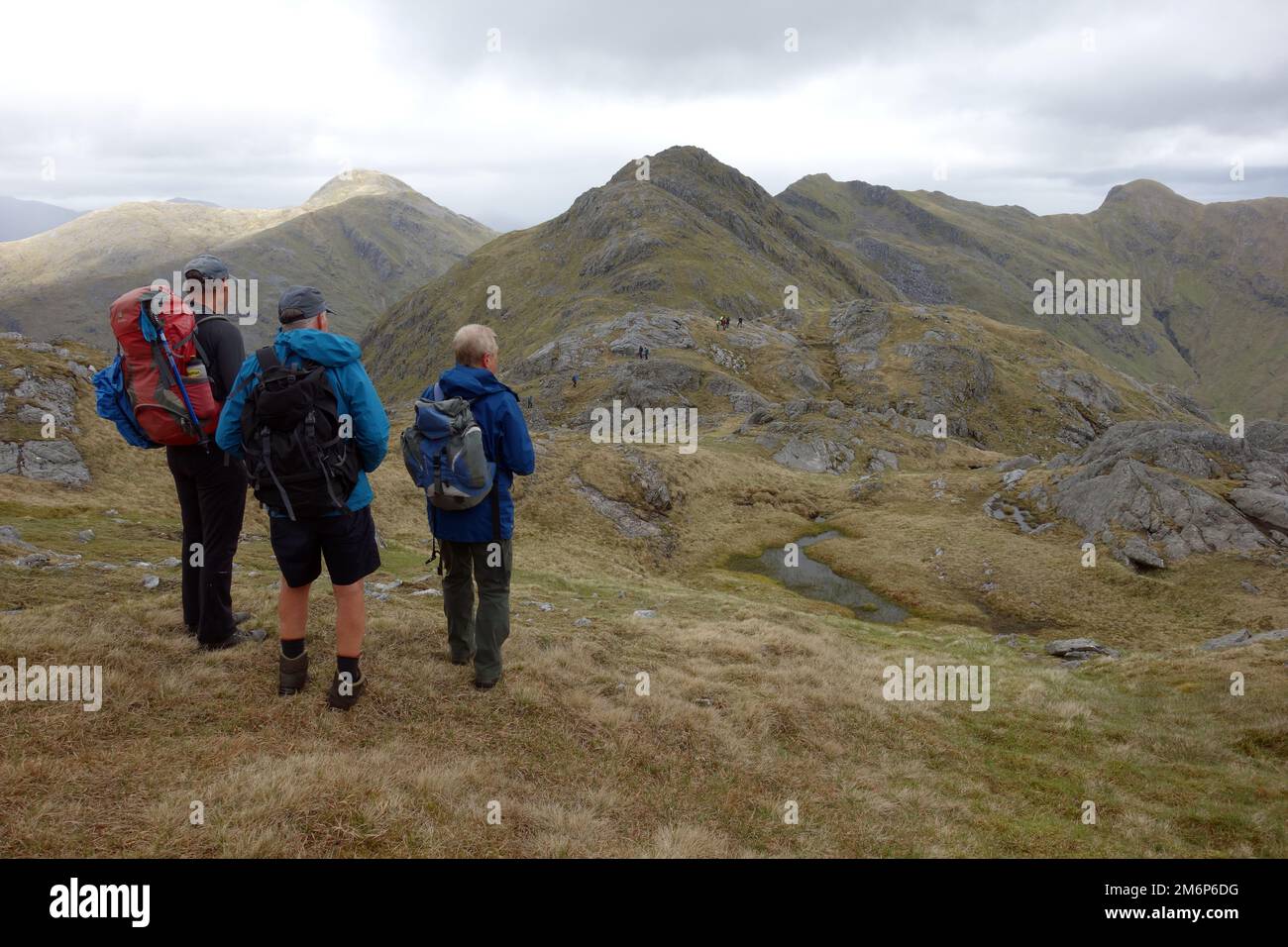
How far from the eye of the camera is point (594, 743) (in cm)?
925

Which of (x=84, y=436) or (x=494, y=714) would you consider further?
(x=84, y=436)

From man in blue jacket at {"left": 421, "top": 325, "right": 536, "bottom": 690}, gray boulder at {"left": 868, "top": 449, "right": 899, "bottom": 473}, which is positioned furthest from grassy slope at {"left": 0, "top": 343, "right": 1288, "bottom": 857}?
gray boulder at {"left": 868, "top": 449, "right": 899, "bottom": 473}

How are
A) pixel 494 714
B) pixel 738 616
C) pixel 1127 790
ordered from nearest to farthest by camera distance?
pixel 494 714 < pixel 1127 790 < pixel 738 616

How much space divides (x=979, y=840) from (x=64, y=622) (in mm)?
12900

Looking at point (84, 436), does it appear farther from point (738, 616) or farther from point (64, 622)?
point (738, 616)

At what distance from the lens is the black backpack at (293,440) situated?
705 cm

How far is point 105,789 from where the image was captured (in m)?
6.21

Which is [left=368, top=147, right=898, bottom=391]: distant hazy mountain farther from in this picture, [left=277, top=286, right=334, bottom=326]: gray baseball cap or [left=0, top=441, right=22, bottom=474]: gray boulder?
[left=277, top=286, right=334, bottom=326]: gray baseball cap

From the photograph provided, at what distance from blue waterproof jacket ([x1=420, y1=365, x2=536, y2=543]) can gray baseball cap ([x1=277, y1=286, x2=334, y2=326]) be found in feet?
5.71

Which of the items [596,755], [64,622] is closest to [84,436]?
[64,622]

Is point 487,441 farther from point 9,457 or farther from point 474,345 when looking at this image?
point 9,457

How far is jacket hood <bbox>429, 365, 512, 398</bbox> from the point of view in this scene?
8719 mm

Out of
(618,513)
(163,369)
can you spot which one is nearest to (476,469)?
(163,369)
